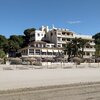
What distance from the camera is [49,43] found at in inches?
3319

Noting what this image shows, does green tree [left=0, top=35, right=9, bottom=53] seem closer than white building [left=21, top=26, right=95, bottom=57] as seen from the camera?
Yes

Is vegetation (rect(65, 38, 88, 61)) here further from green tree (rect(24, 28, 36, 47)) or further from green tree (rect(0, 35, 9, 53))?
green tree (rect(24, 28, 36, 47))

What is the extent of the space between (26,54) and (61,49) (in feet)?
33.7

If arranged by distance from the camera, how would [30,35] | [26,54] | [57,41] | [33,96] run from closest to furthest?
[33,96]
[26,54]
[57,41]
[30,35]

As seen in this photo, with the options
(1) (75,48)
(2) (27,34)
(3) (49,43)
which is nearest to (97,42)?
(3) (49,43)

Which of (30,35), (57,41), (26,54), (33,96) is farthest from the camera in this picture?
(30,35)

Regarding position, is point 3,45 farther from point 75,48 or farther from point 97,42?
point 97,42

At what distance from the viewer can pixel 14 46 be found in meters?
78.7

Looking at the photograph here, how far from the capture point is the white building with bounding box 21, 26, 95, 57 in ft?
254

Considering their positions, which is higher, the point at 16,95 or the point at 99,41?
the point at 99,41

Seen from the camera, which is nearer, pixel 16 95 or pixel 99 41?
pixel 16 95

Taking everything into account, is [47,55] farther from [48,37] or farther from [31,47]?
[48,37]

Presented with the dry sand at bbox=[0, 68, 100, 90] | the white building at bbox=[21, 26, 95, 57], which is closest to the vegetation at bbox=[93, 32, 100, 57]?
the white building at bbox=[21, 26, 95, 57]

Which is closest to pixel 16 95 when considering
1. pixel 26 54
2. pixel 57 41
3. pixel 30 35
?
pixel 26 54
